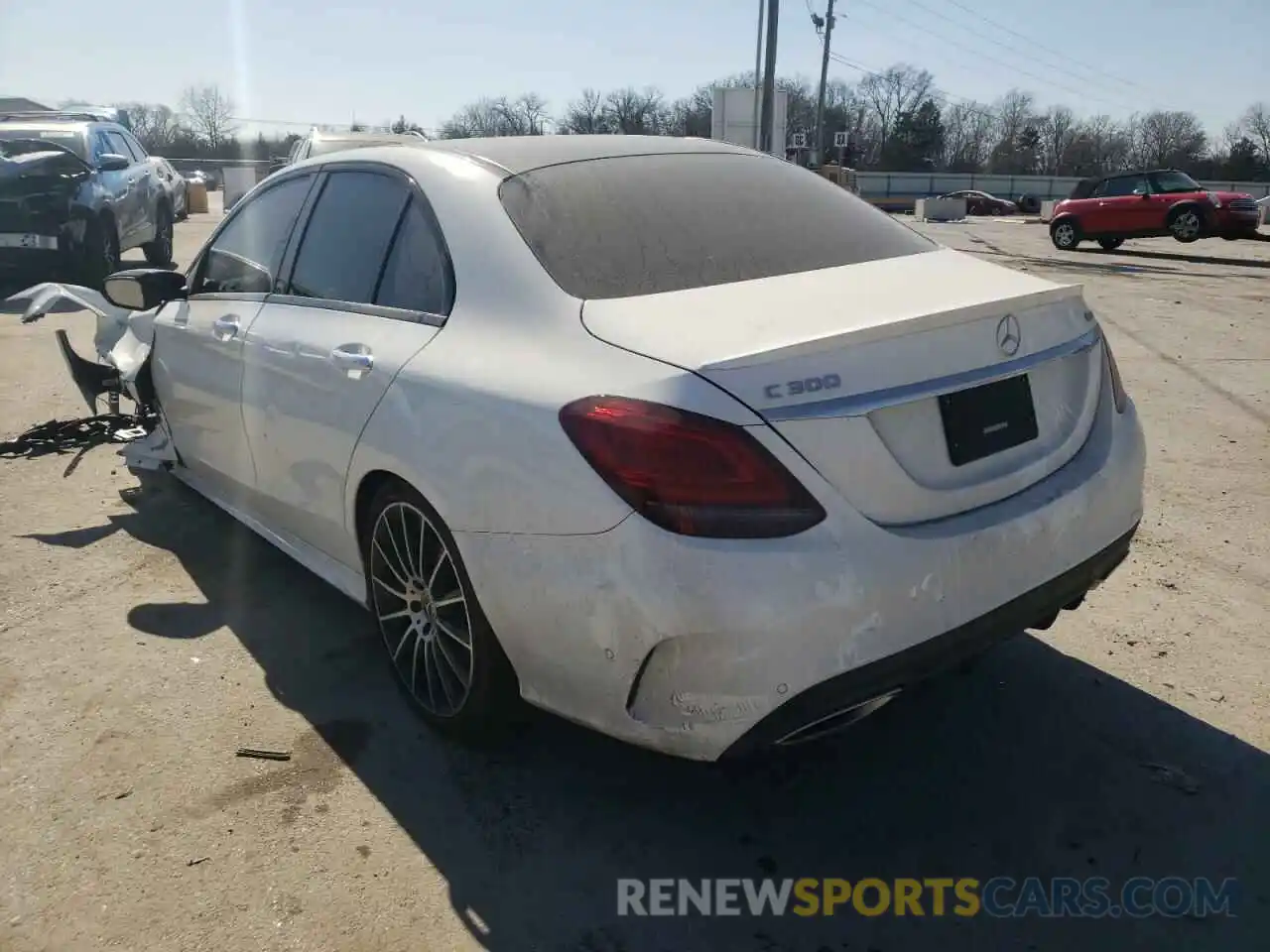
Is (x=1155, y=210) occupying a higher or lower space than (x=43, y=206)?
higher

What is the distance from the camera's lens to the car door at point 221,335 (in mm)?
3670

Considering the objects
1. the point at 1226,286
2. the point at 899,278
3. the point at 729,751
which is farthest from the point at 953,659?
the point at 1226,286

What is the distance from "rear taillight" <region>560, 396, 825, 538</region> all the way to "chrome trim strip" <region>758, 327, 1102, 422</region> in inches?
4.0

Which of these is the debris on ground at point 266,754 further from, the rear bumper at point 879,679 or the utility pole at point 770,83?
Answer: the utility pole at point 770,83

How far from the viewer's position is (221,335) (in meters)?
3.76

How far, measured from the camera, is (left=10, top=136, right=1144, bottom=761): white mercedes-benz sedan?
2.04m

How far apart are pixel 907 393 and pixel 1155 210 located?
21.3 metres

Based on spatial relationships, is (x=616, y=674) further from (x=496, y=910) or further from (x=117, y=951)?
(x=117, y=951)

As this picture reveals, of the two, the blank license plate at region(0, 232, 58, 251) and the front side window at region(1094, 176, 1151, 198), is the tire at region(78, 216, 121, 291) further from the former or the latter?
the front side window at region(1094, 176, 1151, 198)

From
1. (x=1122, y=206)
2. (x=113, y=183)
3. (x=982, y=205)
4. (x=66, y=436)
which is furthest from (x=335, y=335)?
(x=982, y=205)

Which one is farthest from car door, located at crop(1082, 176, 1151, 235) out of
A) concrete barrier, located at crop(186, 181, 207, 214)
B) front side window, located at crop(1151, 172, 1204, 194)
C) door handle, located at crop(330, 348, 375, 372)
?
concrete barrier, located at crop(186, 181, 207, 214)

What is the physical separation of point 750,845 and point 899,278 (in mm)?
1466

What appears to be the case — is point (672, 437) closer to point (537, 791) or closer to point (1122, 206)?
point (537, 791)

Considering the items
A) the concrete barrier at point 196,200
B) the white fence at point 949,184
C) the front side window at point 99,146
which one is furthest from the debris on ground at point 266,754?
the white fence at point 949,184
